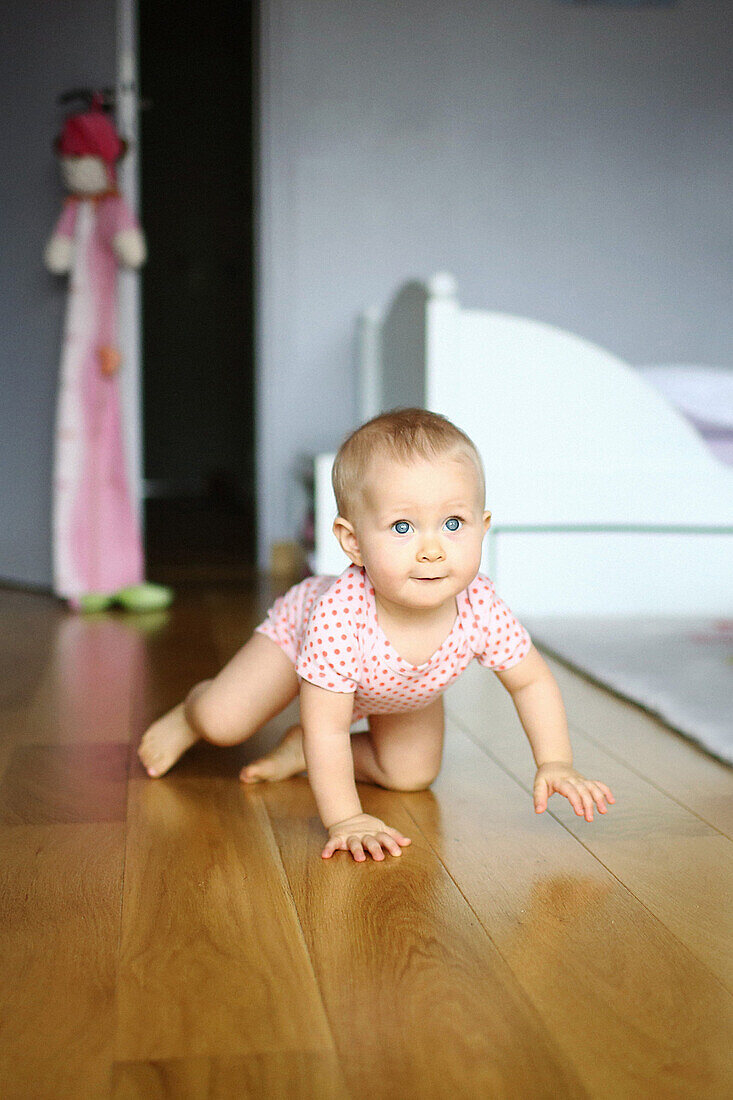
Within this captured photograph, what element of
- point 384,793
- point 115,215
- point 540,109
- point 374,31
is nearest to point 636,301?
point 540,109

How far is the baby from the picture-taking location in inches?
39.2

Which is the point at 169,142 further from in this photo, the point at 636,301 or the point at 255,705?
the point at 255,705

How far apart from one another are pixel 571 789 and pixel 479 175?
264cm

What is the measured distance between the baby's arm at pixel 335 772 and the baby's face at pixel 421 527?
12 cm

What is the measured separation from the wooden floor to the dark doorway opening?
417cm

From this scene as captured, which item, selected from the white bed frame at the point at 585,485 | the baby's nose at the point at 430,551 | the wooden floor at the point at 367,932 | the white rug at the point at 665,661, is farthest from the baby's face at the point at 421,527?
the white bed frame at the point at 585,485

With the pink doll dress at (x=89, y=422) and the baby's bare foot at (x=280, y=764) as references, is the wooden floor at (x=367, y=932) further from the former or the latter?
the pink doll dress at (x=89, y=422)

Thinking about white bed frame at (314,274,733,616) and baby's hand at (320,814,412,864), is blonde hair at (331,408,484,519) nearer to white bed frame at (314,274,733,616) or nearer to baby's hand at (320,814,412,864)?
baby's hand at (320,814,412,864)

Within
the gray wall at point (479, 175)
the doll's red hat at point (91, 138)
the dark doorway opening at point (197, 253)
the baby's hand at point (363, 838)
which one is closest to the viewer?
the baby's hand at point (363, 838)

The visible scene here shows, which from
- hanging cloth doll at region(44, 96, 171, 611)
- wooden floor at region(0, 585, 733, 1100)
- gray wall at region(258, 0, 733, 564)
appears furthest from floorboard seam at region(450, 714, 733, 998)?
gray wall at region(258, 0, 733, 564)

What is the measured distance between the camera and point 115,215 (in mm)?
2555

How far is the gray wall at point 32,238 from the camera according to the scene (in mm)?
2584

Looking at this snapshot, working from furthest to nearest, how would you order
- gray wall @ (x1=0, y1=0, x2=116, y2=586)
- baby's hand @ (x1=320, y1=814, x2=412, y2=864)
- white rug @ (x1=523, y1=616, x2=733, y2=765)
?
gray wall @ (x1=0, y1=0, x2=116, y2=586)
white rug @ (x1=523, y1=616, x2=733, y2=765)
baby's hand @ (x1=320, y1=814, x2=412, y2=864)

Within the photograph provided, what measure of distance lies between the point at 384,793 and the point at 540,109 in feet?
8.81
